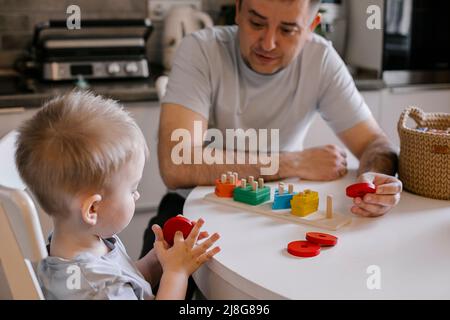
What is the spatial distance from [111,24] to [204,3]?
22.9 inches

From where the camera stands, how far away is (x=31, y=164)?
0.92 m

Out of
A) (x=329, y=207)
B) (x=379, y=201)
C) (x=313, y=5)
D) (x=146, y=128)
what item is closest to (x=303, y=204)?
(x=329, y=207)

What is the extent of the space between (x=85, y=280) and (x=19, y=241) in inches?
6.2

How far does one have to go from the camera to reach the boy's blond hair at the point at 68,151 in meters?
0.90

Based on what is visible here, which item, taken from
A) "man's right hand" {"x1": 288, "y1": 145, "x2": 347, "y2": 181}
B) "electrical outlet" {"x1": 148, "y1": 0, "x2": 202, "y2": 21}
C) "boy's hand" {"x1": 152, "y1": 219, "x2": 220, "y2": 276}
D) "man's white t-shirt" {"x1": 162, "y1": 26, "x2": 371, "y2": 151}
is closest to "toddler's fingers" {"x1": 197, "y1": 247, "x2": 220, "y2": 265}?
"boy's hand" {"x1": 152, "y1": 219, "x2": 220, "y2": 276}

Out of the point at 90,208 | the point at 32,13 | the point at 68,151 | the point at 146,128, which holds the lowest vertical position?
the point at 146,128

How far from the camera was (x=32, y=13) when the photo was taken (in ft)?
8.32

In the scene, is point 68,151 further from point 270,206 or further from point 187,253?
point 270,206

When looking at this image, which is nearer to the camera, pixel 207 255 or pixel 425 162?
pixel 207 255

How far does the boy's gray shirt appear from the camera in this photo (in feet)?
2.99

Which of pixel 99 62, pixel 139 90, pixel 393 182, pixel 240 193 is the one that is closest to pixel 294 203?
pixel 240 193

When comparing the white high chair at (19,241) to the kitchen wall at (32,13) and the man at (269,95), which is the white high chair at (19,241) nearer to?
the man at (269,95)

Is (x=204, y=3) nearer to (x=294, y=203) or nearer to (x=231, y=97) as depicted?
(x=231, y=97)

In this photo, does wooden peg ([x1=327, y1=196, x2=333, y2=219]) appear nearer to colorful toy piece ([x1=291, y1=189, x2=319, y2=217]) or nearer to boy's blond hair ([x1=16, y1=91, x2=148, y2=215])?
colorful toy piece ([x1=291, y1=189, x2=319, y2=217])
